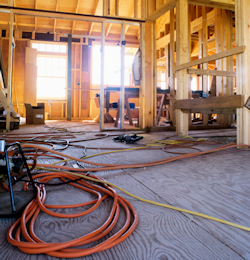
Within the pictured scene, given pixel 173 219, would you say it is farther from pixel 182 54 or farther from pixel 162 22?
pixel 162 22

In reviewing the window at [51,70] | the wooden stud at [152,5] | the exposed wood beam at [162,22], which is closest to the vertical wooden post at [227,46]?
the wooden stud at [152,5]

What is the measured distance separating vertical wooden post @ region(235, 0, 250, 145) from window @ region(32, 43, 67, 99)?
8209mm

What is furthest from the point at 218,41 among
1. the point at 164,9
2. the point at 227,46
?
the point at 164,9

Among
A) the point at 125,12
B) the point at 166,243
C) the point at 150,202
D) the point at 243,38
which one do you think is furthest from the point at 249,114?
the point at 125,12

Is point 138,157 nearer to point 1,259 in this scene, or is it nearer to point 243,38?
point 1,259

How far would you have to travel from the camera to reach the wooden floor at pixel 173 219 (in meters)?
0.63

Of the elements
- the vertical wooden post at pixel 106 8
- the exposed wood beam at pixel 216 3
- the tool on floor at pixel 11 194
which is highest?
the vertical wooden post at pixel 106 8

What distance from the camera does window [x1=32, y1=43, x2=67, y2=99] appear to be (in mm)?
9406

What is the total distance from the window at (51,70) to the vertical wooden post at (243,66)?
8.21 meters

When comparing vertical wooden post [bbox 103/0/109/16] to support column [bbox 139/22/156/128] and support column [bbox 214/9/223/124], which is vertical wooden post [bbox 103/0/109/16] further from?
support column [bbox 214/9/223/124]

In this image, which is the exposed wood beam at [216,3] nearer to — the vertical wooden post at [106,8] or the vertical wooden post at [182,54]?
the vertical wooden post at [182,54]

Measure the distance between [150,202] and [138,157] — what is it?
40.4 inches

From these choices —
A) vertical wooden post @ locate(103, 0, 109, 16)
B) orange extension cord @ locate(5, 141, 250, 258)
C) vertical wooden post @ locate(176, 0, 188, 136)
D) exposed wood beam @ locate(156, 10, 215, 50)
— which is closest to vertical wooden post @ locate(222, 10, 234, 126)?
exposed wood beam @ locate(156, 10, 215, 50)

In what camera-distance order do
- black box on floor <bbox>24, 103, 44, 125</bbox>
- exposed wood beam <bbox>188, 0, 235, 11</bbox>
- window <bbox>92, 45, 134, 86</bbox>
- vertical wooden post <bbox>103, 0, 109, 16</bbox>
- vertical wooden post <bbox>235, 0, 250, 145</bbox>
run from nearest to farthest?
vertical wooden post <bbox>235, 0, 250, 145</bbox> < exposed wood beam <bbox>188, 0, 235, 11</bbox> < vertical wooden post <bbox>103, 0, 109, 16</bbox> < black box on floor <bbox>24, 103, 44, 125</bbox> < window <bbox>92, 45, 134, 86</bbox>
